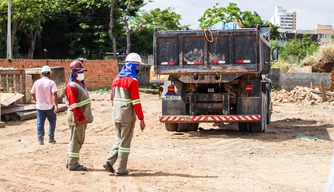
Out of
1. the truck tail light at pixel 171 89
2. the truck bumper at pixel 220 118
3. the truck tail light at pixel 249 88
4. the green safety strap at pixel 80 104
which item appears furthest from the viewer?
the truck tail light at pixel 171 89

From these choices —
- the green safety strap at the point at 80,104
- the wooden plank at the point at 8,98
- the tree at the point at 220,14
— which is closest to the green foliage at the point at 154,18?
the tree at the point at 220,14

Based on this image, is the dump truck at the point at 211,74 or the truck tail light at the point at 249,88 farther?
the truck tail light at the point at 249,88

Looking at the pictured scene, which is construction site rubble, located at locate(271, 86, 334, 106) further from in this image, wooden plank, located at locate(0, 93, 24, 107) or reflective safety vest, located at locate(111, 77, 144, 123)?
reflective safety vest, located at locate(111, 77, 144, 123)

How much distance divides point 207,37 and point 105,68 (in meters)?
20.8

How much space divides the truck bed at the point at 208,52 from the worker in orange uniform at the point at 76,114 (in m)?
4.64

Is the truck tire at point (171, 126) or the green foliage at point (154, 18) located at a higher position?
the green foliage at point (154, 18)

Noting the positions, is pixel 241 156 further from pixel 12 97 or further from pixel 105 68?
pixel 105 68

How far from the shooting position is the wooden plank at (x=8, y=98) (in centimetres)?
1759

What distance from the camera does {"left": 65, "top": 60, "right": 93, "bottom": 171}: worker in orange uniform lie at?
9555 millimetres

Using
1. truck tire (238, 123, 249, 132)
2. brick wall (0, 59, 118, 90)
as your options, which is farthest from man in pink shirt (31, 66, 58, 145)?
brick wall (0, 59, 118, 90)

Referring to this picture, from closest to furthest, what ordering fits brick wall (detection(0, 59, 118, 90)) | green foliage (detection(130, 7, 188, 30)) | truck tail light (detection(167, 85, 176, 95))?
truck tail light (detection(167, 85, 176, 95)), brick wall (detection(0, 59, 118, 90)), green foliage (detection(130, 7, 188, 30))

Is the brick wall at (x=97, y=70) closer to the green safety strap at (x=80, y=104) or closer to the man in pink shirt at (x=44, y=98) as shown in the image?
the man in pink shirt at (x=44, y=98)

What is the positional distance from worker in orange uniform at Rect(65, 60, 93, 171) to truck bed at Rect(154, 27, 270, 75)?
4.64 m

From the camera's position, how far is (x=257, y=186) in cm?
846
